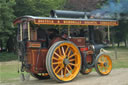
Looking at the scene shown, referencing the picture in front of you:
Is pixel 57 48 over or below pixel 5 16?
below

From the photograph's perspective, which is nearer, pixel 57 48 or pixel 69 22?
pixel 57 48

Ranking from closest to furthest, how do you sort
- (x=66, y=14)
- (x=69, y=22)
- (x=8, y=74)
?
A: (x=69, y=22) → (x=66, y=14) → (x=8, y=74)

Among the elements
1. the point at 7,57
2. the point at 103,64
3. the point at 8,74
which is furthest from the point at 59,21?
the point at 7,57

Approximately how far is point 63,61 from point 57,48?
0.48 metres

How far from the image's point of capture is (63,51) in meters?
7.76

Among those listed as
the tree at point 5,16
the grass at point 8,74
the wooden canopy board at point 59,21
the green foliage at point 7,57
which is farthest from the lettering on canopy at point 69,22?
the green foliage at point 7,57

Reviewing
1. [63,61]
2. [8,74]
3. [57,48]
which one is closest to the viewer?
[57,48]

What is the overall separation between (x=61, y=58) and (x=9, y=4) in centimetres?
1245

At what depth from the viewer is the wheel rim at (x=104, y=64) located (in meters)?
8.99

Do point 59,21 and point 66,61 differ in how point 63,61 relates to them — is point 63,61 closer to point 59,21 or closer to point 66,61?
point 66,61

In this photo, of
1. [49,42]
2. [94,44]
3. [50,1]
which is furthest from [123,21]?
[49,42]

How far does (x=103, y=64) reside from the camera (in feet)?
29.7

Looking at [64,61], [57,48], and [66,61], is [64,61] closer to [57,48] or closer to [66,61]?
[66,61]

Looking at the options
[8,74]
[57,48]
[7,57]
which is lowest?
[7,57]
